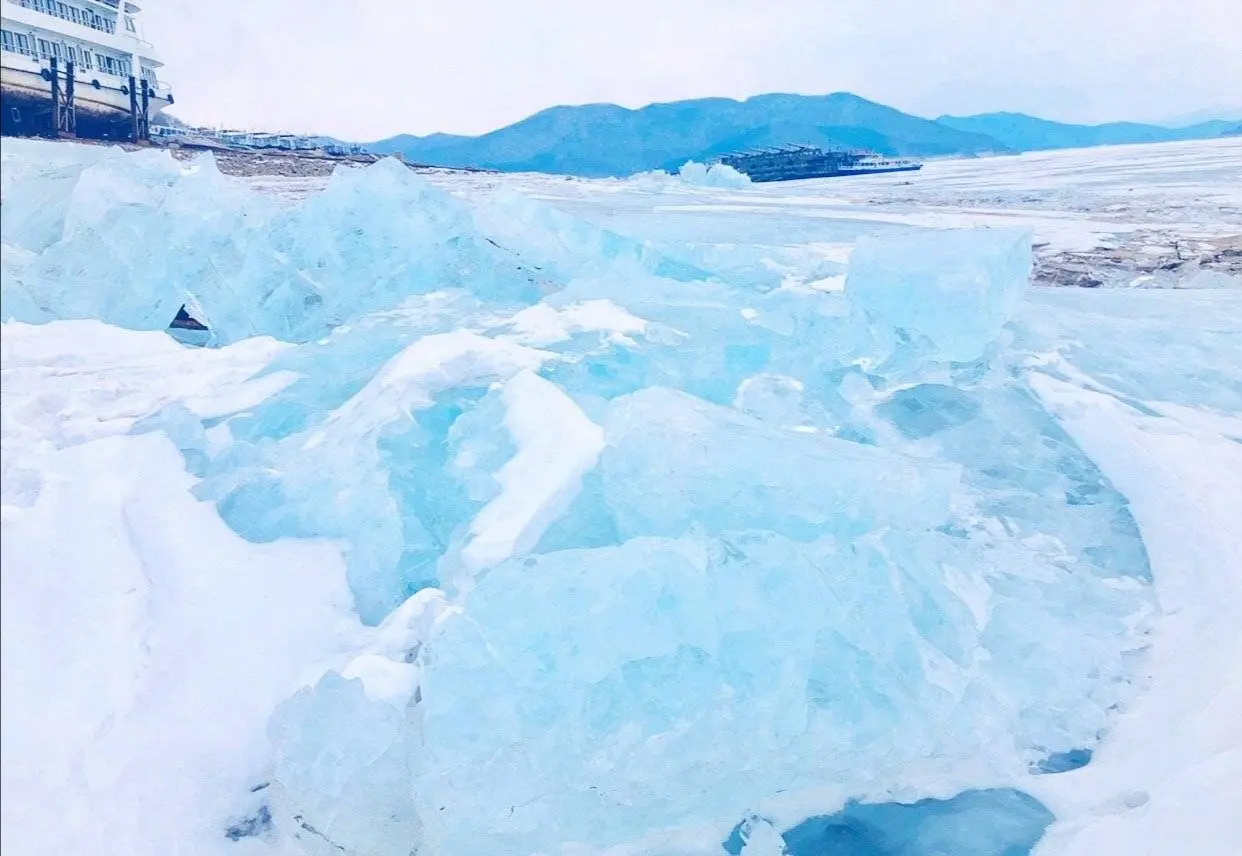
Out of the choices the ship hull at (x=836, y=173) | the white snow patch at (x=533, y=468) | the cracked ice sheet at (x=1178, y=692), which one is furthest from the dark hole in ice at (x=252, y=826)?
the ship hull at (x=836, y=173)

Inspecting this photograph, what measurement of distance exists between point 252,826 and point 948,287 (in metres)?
3.50

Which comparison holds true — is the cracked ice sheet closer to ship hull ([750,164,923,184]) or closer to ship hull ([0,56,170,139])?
ship hull ([0,56,170,139])

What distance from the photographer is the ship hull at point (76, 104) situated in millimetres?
1154

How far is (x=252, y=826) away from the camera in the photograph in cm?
141

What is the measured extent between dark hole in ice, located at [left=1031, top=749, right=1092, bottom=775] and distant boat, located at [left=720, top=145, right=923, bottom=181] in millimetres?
26080

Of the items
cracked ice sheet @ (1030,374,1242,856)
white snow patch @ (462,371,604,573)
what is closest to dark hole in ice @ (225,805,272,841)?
white snow patch @ (462,371,604,573)

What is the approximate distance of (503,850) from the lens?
141 cm

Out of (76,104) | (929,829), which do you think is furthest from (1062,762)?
(76,104)

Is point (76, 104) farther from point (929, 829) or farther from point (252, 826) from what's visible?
point (929, 829)

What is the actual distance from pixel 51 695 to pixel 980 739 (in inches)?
70.5

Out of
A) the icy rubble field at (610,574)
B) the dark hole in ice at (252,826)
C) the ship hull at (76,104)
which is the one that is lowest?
the dark hole in ice at (252,826)

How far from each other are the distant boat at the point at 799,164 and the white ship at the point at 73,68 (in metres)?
25.5

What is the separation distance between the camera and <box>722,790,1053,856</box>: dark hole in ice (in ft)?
4.97

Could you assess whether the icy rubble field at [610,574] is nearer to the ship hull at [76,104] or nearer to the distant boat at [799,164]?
the ship hull at [76,104]
